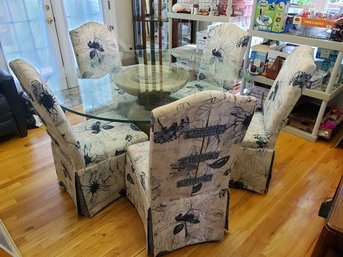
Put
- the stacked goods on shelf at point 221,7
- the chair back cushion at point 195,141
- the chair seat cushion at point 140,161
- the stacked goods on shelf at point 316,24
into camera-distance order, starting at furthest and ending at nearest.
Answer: the stacked goods on shelf at point 221,7
the stacked goods on shelf at point 316,24
the chair seat cushion at point 140,161
the chair back cushion at point 195,141

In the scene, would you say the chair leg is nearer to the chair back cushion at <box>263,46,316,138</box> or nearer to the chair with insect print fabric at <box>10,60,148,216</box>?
the chair back cushion at <box>263,46,316,138</box>

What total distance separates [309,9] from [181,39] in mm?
1473

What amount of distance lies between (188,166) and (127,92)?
0.82 metres

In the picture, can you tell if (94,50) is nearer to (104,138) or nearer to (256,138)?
(104,138)

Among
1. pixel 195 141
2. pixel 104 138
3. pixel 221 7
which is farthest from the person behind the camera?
pixel 221 7

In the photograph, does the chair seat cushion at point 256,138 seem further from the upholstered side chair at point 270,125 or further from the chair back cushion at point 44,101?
the chair back cushion at point 44,101

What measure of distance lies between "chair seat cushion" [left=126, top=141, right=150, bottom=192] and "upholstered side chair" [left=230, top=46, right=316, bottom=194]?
2.12 ft

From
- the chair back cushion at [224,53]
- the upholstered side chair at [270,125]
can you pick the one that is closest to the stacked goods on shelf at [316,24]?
the chair back cushion at [224,53]

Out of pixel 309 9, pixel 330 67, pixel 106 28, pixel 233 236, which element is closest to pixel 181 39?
pixel 106 28

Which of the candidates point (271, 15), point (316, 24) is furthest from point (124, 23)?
point (316, 24)

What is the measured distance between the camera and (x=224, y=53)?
221 centimetres

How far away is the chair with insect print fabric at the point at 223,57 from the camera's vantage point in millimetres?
2104

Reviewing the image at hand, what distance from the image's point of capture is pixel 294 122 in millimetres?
2578

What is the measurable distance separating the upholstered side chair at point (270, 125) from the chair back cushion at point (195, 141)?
21.1 inches
